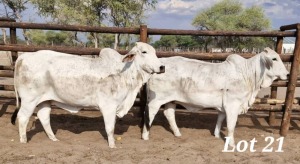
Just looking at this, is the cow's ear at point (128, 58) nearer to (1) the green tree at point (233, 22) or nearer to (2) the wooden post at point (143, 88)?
(2) the wooden post at point (143, 88)

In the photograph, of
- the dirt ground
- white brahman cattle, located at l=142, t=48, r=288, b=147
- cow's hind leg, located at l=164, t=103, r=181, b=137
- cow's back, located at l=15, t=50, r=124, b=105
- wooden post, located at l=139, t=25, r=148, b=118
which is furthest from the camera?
wooden post, located at l=139, t=25, r=148, b=118

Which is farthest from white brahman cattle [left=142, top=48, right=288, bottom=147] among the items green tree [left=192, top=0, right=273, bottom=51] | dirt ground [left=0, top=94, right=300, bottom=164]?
green tree [left=192, top=0, right=273, bottom=51]

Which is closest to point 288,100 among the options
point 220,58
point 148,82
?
point 220,58

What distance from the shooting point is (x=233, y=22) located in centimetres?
3409

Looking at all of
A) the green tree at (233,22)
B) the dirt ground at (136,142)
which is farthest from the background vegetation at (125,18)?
the dirt ground at (136,142)

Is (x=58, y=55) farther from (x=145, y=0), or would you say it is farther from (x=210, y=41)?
(x=210, y=41)

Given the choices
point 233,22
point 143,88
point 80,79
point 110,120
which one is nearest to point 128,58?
point 80,79

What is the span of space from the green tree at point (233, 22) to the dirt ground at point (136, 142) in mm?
25175

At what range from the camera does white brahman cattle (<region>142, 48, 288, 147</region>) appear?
5.12m

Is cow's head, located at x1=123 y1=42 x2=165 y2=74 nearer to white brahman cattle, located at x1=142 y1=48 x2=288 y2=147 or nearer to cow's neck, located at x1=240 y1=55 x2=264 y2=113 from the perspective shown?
white brahman cattle, located at x1=142 y1=48 x2=288 y2=147

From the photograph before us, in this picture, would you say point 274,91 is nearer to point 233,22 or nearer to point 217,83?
point 217,83

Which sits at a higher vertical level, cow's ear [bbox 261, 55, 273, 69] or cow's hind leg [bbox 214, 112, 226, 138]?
cow's ear [bbox 261, 55, 273, 69]

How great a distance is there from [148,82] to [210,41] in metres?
30.4

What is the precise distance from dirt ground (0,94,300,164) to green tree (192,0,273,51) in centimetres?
2518
